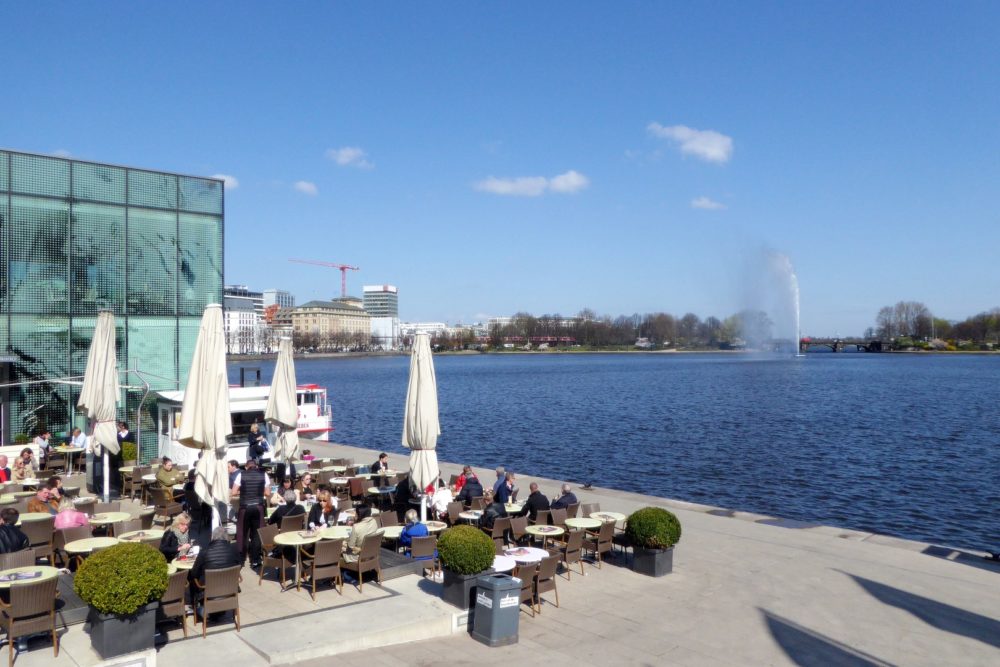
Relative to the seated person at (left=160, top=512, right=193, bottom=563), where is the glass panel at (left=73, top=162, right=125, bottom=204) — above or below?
above

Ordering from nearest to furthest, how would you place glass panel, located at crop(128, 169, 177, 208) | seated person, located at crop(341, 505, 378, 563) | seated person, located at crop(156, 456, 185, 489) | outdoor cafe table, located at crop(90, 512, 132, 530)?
seated person, located at crop(341, 505, 378, 563)
outdoor cafe table, located at crop(90, 512, 132, 530)
seated person, located at crop(156, 456, 185, 489)
glass panel, located at crop(128, 169, 177, 208)

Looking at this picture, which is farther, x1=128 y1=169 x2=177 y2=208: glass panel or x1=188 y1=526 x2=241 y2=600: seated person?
x1=128 y1=169 x2=177 y2=208: glass panel

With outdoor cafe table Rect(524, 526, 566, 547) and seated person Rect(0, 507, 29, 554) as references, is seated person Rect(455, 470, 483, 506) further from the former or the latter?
seated person Rect(0, 507, 29, 554)

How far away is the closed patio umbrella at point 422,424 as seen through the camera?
1491 centimetres

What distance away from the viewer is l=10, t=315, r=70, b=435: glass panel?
2431cm

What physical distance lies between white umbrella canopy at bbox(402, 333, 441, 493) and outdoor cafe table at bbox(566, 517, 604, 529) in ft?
9.50

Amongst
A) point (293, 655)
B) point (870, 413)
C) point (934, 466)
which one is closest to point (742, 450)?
point (934, 466)

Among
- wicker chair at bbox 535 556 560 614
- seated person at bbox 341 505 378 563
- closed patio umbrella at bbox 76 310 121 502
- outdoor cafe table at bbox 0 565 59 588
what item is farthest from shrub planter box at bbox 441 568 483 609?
closed patio umbrella at bbox 76 310 121 502

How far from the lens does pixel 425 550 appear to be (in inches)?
507

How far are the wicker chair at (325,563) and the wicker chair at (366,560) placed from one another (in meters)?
0.23

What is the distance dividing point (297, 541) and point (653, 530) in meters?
6.14

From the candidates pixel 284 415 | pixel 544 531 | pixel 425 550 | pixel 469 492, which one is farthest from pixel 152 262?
pixel 544 531

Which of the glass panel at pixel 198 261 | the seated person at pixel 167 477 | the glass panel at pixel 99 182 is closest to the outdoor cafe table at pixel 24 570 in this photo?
the seated person at pixel 167 477

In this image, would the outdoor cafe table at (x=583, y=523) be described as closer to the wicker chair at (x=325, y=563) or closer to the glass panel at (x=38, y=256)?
the wicker chair at (x=325, y=563)
